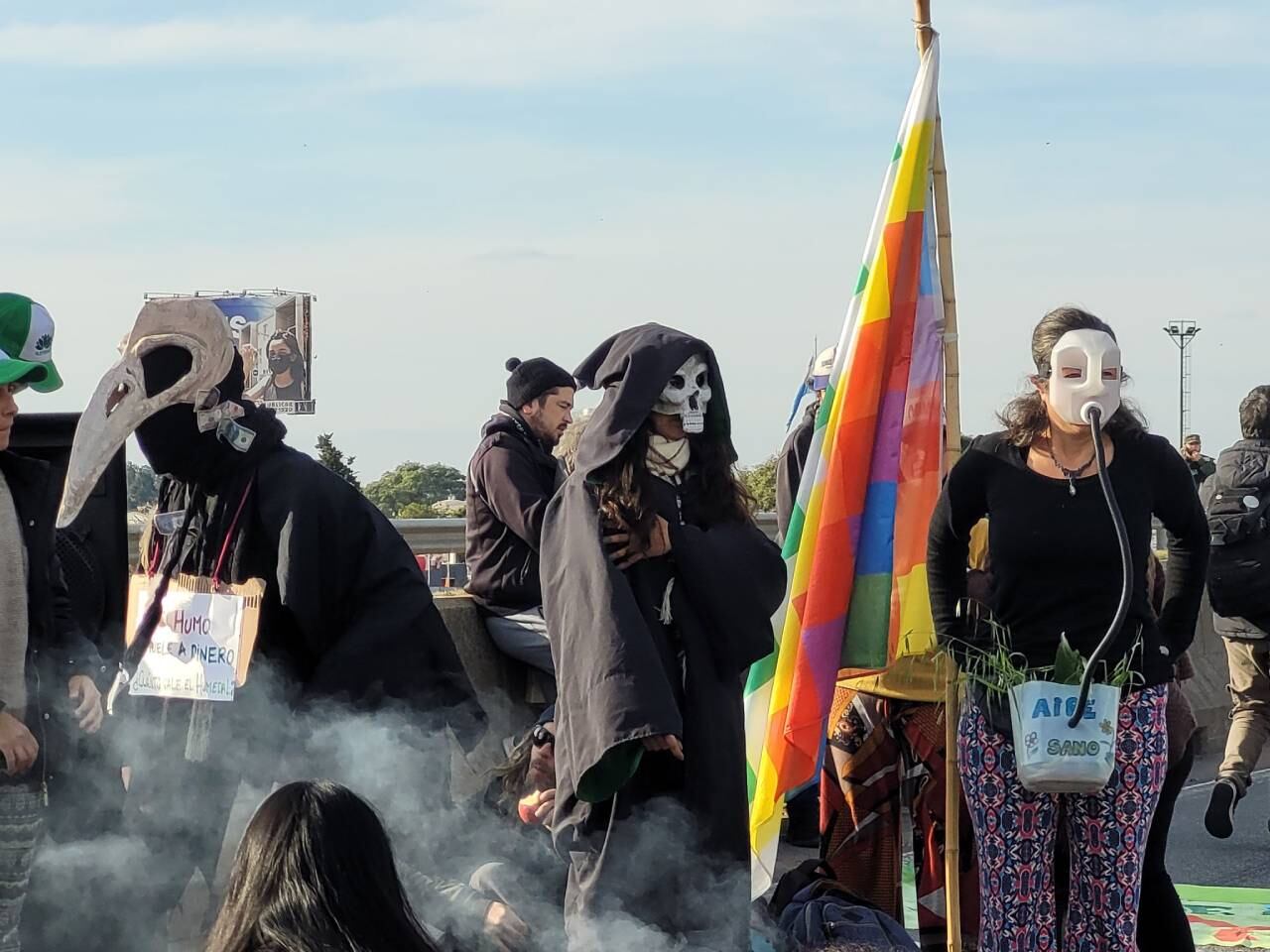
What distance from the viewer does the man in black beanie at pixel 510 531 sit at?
6.34 metres

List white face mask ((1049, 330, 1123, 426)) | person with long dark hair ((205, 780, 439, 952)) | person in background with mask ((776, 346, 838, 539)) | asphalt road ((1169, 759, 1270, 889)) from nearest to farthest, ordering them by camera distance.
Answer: person with long dark hair ((205, 780, 439, 952)), white face mask ((1049, 330, 1123, 426)), person in background with mask ((776, 346, 838, 539)), asphalt road ((1169, 759, 1270, 889))

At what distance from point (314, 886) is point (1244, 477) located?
5.92 m

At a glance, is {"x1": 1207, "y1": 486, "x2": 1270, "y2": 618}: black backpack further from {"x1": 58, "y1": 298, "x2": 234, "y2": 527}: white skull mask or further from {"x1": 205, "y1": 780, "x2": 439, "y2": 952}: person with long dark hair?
{"x1": 205, "y1": 780, "x2": 439, "y2": 952}: person with long dark hair

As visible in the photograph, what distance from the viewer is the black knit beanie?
678 centimetres

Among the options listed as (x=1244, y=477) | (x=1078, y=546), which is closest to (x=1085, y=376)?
(x=1078, y=546)

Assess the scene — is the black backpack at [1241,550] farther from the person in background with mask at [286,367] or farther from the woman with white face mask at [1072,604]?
the person in background with mask at [286,367]

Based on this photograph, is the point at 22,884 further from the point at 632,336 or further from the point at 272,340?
the point at 272,340

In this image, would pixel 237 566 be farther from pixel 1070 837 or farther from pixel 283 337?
pixel 283 337

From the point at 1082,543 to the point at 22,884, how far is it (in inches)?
105

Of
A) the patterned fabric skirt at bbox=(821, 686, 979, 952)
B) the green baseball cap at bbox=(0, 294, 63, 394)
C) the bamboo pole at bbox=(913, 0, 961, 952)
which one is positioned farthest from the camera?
the patterned fabric skirt at bbox=(821, 686, 979, 952)

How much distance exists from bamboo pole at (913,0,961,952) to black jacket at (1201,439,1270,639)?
9.42 ft

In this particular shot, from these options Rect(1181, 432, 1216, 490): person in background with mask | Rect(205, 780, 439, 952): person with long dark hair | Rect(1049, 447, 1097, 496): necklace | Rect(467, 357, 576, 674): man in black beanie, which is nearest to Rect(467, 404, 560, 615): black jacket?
Answer: Rect(467, 357, 576, 674): man in black beanie

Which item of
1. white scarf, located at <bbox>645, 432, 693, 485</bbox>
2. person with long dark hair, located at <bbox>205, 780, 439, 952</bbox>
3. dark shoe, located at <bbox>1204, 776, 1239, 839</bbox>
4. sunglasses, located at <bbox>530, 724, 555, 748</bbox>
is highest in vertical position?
white scarf, located at <bbox>645, 432, 693, 485</bbox>

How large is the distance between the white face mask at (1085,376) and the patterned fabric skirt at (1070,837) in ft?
2.41
